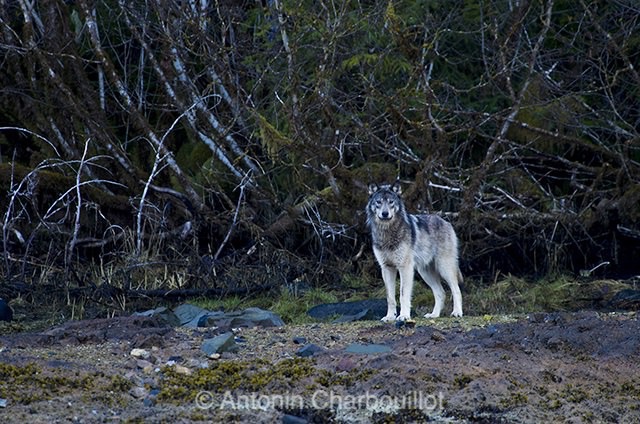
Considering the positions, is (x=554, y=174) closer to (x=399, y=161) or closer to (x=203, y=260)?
(x=399, y=161)

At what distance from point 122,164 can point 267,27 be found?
10.6 feet

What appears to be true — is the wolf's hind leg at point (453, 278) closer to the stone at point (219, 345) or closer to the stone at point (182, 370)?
the stone at point (219, 345)

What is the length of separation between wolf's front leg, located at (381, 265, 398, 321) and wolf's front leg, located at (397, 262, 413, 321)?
9 cm

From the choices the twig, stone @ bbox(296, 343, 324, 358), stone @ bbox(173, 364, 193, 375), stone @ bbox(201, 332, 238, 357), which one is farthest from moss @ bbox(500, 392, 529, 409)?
the twig

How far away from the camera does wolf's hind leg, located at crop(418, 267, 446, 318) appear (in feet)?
40.7

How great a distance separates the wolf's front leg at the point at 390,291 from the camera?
1168 cm

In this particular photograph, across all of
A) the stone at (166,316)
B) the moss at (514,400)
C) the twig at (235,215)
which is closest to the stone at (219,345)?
the stone at (166,316)

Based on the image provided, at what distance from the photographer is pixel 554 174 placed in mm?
16969

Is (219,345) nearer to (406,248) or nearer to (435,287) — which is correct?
(406,248)

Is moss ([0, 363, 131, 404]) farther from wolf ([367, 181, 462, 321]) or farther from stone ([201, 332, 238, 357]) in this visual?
wolf ([367, 181, 462, 321])

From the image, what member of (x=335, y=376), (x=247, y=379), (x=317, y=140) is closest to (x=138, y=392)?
(x=247, y=379)

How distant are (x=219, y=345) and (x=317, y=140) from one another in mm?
6210

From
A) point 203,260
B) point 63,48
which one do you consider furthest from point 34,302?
point 63,48

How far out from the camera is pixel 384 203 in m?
12.1
